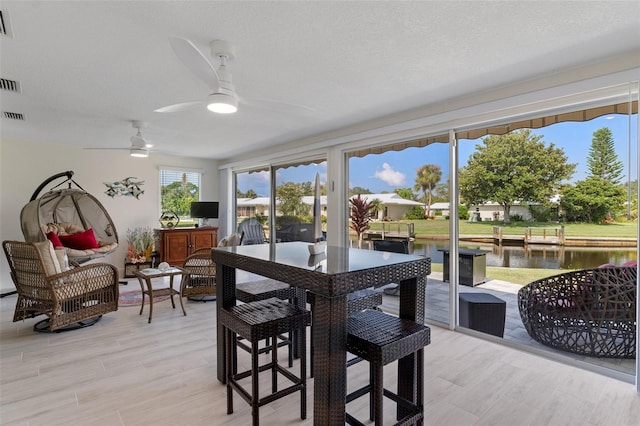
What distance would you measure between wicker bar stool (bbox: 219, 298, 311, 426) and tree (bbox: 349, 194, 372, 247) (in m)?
2.36

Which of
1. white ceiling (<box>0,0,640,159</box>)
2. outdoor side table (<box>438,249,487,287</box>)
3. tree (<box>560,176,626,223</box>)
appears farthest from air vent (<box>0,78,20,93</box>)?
tree (<box>560,176,626,223</box>)

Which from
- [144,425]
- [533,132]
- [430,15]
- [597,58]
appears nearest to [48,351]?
[144,425]

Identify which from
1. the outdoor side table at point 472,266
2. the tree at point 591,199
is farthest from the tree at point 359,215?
the tree at point 591,199

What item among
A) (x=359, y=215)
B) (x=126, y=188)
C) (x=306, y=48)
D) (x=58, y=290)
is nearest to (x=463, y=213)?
(x=359, y=215)

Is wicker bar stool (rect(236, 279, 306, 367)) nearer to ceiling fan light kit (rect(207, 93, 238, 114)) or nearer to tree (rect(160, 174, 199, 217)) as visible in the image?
ceiling fan light kit (rect(207, 93, 238, 114))

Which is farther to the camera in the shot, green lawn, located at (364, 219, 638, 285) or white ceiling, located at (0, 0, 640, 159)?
green lawn, located at (364, 219, 638, 285)

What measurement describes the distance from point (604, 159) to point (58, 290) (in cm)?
492

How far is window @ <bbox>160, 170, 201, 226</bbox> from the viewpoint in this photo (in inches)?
264

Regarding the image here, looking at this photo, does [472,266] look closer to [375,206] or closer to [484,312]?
[484,312]

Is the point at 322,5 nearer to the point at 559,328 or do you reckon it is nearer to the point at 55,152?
the point at 559,328

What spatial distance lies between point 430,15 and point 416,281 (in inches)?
59.7

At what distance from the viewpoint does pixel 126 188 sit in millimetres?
6160

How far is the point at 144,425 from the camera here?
188 centimetres

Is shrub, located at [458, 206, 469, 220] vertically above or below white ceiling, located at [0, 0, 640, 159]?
below
